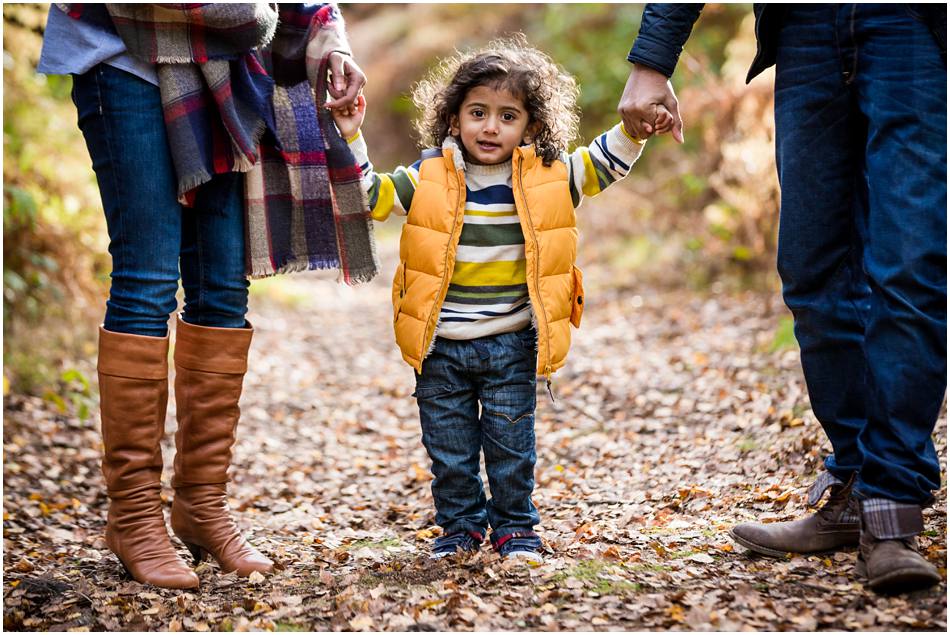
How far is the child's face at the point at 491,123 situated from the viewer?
9.30 feet

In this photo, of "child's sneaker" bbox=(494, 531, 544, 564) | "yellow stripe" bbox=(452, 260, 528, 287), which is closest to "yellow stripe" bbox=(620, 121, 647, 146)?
"yellow stripe" bbox=(452, 260, 528, 287)

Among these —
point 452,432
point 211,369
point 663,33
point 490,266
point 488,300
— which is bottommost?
point 452,432

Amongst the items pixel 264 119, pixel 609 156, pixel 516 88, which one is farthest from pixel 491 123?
pixel 264 119

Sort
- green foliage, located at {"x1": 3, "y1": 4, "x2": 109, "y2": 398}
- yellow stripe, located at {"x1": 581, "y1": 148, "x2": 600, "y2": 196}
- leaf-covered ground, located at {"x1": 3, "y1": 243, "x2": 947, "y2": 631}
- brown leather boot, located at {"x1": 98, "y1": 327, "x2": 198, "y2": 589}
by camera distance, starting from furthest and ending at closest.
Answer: green foliage, located at {"x1": 3, "y1": 4, "x2": 109, "y2": 398}, yellow stripe, located at {"x1": 581, "y1": 148, "x2": 600, "y2": 196}, brown leather boot, located at {"x1": 98, "y1": 327, "x2": 198, "y2": 589}, leaf-covered ground, located at {"x1": 3, "y1": 243, "x2": 947, "y2": 631}

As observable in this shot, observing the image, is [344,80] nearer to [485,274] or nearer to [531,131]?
[531,131]

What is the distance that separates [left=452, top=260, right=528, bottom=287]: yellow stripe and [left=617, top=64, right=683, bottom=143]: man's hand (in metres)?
0.55

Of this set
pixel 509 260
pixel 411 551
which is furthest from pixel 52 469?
pixel 509 260

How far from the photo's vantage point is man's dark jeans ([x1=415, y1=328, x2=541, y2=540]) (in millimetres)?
2850

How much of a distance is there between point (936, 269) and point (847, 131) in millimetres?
447

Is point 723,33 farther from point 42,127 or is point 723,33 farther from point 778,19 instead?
point 778,19

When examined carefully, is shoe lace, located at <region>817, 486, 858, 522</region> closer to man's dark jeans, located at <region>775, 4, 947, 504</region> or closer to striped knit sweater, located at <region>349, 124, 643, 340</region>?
man's dark jeans, located at <region>775, 4, 947, 504</region>

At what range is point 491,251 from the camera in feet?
9.27

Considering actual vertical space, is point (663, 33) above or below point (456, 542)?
above

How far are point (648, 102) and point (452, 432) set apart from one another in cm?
115
